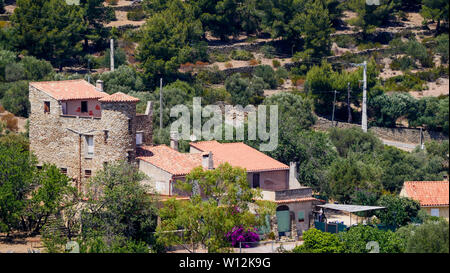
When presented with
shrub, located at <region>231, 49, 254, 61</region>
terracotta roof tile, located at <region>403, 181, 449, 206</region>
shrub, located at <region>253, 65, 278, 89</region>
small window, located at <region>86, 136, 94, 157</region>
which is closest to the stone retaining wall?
shrub, located at <region>253, 65, 278, 89</region>

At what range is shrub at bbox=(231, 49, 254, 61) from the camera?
79.8 meters

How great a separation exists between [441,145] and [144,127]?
21.3m

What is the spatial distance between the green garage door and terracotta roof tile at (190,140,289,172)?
2929 mm

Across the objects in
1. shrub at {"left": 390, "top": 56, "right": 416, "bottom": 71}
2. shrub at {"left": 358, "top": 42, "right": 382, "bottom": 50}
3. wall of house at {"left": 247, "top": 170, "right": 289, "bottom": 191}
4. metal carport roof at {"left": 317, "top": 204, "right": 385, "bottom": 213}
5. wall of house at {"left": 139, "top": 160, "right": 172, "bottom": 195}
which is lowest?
metal carport roof at {"left": 317, "top": 204, "right": 385, "bottom": 213}

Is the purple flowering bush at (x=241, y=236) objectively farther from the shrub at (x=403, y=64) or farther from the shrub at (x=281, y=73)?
the shrub at (x=403, y=64)

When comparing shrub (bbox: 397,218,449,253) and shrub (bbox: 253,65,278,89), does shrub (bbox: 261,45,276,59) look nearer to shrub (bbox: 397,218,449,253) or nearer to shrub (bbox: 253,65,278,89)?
shrub (bbox: 253,65,278,89)

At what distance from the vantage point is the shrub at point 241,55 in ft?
262

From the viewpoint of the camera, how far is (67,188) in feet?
137

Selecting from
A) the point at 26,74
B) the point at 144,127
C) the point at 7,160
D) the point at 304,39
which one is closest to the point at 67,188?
the point at 7,160

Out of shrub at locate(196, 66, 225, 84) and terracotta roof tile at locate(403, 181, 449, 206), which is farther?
shrub at locate(196, 66, 225, 84)

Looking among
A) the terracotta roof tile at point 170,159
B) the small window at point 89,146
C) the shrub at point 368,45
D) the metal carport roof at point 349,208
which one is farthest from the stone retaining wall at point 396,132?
the small window at point 89,146

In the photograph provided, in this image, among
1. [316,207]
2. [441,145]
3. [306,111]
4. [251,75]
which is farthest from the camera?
[251,75]

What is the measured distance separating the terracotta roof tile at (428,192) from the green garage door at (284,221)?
7241mm

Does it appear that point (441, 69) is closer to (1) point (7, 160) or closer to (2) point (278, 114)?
(2) point (278, 114)
